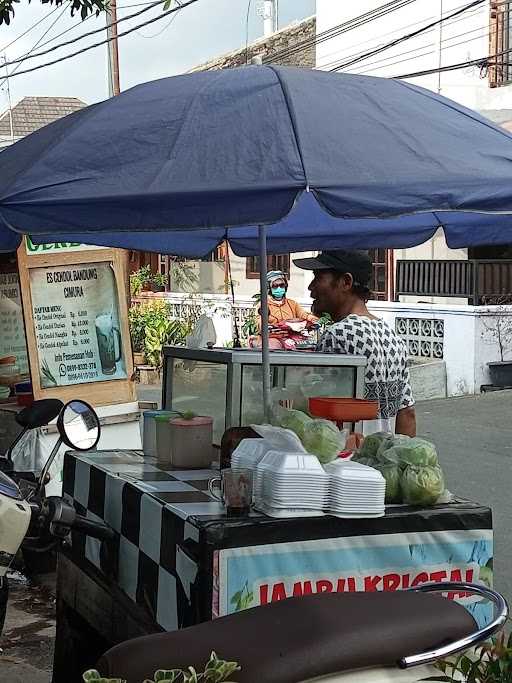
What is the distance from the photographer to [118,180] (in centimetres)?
302

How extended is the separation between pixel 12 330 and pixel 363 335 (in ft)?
10.2

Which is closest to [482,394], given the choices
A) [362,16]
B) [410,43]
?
[410,43]

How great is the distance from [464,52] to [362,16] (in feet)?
9.32

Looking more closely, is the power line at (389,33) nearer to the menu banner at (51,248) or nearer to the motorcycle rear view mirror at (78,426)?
the menu banner at (51,248)

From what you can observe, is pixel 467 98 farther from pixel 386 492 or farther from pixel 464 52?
pixel 386 492

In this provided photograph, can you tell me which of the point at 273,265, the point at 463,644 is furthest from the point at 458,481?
the point at 273,265

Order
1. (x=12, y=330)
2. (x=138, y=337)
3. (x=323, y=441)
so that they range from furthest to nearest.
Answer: (x=138, y=337)
(x=12, y=330)
(x=323, y=441)

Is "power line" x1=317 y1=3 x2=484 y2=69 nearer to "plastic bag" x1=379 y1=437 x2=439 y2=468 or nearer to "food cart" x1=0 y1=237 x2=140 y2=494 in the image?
"food cart" x1=0 y1=237 x2=140 y2=494

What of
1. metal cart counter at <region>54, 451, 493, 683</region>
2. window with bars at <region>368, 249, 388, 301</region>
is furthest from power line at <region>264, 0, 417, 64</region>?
metal cart counter at <region>54, 451, 493, 683</region>

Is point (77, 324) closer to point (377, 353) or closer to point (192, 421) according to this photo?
point (377, 353)

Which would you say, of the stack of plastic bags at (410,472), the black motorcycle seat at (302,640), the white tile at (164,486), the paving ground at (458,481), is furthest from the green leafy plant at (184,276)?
the black motorcycle seat at (302,640)

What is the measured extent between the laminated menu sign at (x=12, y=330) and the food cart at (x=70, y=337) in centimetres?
2

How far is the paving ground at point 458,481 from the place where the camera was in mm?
4621

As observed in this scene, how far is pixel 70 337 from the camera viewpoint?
20.2 ft
